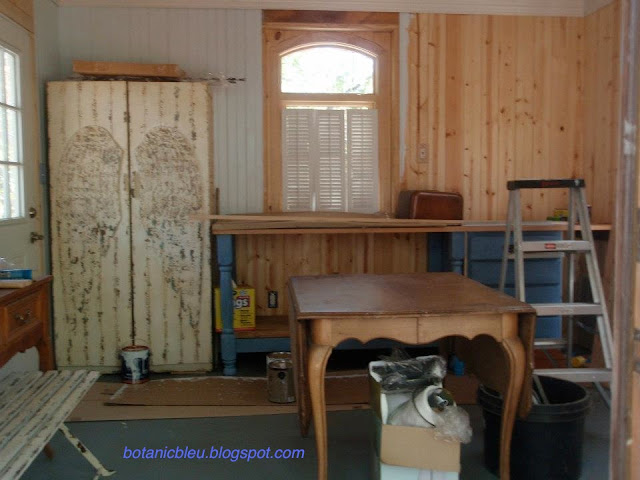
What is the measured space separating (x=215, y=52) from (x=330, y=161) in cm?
123

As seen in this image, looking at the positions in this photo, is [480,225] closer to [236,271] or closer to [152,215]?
[236,271]

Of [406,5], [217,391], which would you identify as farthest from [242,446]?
[406,5]

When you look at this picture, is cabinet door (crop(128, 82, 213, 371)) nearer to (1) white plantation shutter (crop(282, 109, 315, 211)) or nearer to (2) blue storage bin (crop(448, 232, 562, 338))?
(1) white plantation shutter (crop(282, 109, 315, 211))

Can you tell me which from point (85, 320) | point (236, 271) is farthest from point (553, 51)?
point (85, 320)

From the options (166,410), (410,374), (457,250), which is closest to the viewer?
(410,374)

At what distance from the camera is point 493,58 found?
5.61 metres

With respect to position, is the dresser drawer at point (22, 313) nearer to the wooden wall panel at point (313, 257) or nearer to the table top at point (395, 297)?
the table top at point (395, 297)

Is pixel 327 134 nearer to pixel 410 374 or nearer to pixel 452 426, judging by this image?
pixel 410 374

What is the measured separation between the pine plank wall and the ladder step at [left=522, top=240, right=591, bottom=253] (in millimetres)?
1761

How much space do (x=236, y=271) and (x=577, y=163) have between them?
2.95m

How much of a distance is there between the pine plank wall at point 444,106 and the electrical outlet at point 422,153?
0.09 ft

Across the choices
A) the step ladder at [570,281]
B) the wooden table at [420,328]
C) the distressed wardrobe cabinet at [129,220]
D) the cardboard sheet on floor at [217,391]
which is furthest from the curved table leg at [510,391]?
the distressed wardrobe cabinet at [129,220]

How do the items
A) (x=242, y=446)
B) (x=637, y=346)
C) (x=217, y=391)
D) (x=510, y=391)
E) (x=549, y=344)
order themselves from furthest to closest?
(x=217, y=391) → (x=549, y=344) → (x=242, y=446) → (x=510, y=391) → (x=637, y=346)

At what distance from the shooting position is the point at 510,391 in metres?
2.81
